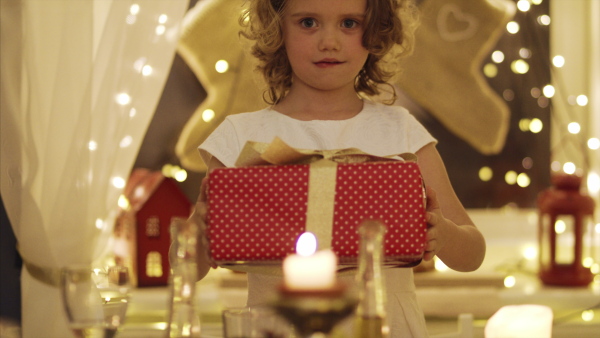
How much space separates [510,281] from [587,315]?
240 millimetres

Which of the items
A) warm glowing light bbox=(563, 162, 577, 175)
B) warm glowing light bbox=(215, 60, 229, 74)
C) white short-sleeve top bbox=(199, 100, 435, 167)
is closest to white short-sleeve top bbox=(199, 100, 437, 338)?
white short-sleeve top bbox=(199, 100, 435, 167)

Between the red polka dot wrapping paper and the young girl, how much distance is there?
0.29m

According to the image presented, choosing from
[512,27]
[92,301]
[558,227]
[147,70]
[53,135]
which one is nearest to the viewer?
[92,301]

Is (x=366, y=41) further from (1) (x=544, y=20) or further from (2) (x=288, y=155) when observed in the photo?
(1) (x=544, y=20)

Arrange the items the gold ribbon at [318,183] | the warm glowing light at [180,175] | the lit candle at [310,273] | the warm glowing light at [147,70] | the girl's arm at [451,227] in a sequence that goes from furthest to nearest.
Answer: the warm glowing light at [180,175], the warm glowing light at [147,70], the girl's arm at [451,227], the gold ribbon at [318,183], the lit candle at [310,273]

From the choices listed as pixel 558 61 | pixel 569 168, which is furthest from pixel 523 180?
pixel 558 61

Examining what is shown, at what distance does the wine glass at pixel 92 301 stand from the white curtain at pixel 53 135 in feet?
2.18

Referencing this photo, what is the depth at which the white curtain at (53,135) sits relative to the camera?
1.30 metres

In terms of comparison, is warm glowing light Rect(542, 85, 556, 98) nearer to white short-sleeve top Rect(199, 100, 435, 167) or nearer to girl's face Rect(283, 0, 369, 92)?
white short-sleeve top Rect(199, 100, 435, 167)

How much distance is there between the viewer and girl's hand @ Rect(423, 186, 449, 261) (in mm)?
815

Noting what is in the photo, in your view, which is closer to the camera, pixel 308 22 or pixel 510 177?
pixel 308 22

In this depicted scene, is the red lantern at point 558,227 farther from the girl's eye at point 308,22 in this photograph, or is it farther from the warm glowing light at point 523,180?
the girl's eye at point 308,22

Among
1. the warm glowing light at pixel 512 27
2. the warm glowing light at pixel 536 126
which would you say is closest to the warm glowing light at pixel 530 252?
the warm glowing light at pixel 536 126

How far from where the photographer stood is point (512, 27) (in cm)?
234
